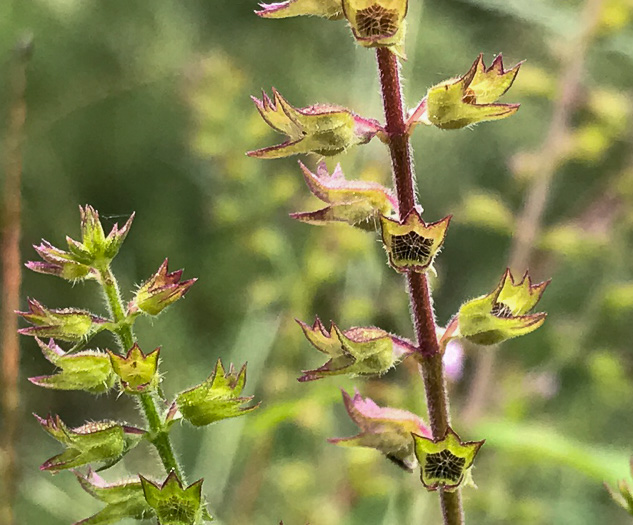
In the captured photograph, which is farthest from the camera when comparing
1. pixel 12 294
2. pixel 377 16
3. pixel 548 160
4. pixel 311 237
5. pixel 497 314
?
pixel 311 237

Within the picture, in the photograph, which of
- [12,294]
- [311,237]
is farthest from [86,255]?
[311,237]

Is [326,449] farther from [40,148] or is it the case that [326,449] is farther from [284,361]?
[40,148]

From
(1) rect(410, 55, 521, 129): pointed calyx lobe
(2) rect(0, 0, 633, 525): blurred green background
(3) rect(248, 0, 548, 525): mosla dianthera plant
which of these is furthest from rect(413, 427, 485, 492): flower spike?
(2) rect(0, 0, 633, 525): blurred green background

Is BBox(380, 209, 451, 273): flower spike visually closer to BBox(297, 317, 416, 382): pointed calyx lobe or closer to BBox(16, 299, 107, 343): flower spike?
BBox(297, 317, 416, 382): pointed calyx lobe

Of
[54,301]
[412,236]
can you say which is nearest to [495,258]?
[54,301]

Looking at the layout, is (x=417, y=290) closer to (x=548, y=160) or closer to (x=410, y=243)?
(x=410, y=243)

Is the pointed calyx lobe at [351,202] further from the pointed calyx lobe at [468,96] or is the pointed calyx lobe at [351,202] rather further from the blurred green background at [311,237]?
the blurred green background at [311,237]
